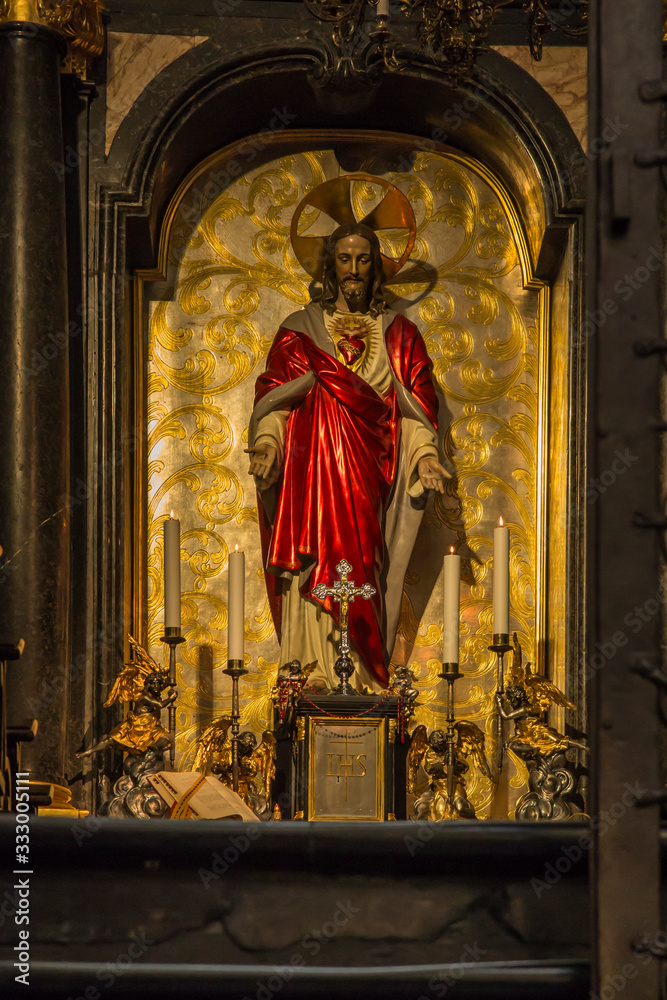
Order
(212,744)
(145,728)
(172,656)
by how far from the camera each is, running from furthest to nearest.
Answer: (212,744) → (172,656) → (145,728)

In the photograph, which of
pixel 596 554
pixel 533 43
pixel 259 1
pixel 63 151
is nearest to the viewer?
pixel 596 554

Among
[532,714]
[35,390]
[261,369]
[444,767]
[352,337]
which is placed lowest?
[444,767]

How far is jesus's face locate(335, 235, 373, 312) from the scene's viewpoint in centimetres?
634

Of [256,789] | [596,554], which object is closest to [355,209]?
[256,789]

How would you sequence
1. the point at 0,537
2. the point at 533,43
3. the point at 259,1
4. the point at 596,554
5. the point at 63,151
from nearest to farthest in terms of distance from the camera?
the point at 596,554 → the point at 533,43 → the point at 0,537 → the point at 63,151 → the point at 259,1

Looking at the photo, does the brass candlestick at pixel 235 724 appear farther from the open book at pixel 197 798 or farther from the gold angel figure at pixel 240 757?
the open book at pixel 197 798

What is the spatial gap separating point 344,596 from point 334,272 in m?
1.70

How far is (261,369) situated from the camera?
22.0ft

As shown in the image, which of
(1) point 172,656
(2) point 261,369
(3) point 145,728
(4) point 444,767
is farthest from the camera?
(2) point 261,369

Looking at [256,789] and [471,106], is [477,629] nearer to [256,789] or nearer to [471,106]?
[256,789]

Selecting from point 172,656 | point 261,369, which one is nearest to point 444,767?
point 172,656

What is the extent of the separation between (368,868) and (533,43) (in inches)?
128

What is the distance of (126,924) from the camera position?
8.14ft

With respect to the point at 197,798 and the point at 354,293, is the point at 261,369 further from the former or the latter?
the point at 197,798
